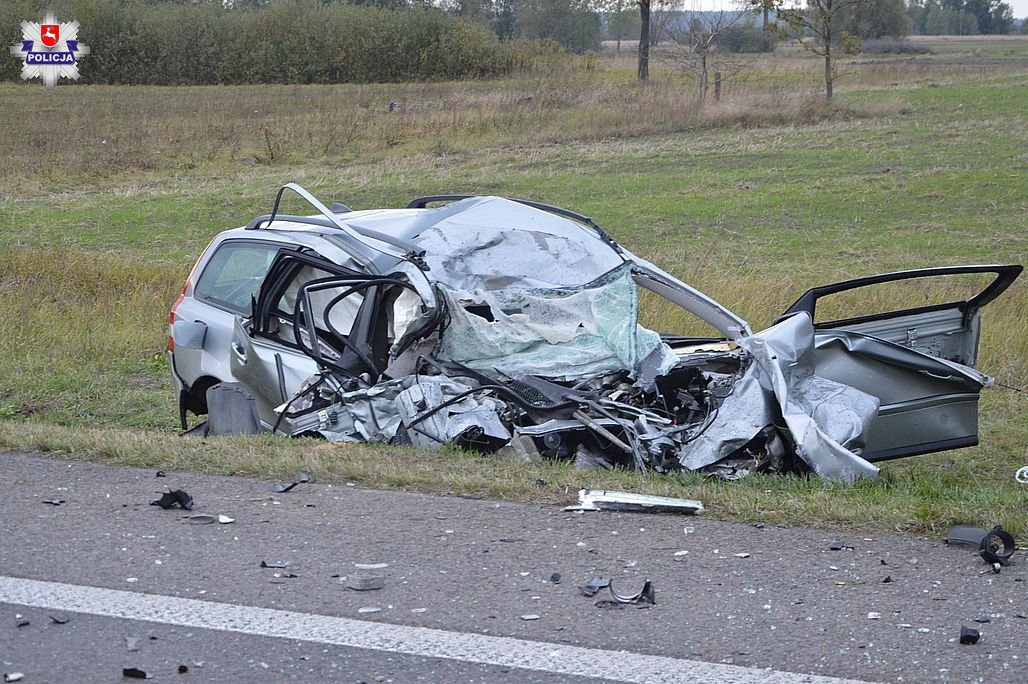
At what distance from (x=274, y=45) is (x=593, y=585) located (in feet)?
172

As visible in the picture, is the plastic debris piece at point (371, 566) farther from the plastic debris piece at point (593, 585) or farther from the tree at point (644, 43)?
the tree at point (644, 43)

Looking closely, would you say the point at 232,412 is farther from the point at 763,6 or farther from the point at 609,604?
the point at 763,6

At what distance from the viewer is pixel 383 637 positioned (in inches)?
138

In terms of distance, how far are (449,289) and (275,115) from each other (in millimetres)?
31732

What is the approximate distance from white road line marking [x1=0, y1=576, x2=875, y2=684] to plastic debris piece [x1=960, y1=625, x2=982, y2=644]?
0.50m

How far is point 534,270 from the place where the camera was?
20.5 feet

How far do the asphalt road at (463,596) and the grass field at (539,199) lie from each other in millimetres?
353

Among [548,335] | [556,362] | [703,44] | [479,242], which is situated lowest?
[556,362]

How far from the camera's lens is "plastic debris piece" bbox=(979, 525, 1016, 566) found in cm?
405

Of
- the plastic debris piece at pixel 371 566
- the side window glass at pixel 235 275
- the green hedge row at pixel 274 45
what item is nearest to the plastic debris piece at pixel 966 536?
the plastic debris piece at pixel 371 566

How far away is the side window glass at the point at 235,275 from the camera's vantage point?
6.86 metres

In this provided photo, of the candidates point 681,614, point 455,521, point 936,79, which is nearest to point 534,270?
point 455,521

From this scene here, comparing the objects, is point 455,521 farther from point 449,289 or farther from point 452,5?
point 452,5

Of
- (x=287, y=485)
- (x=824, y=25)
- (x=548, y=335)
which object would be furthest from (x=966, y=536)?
(x=824, y=25)
